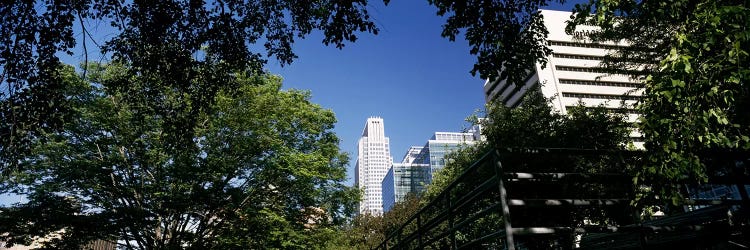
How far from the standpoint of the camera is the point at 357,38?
6504 millimetres

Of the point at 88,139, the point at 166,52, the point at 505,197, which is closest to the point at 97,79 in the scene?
the point at 88,139

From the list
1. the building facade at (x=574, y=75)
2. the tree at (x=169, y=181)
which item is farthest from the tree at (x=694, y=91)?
the building facade at (x=574, y=75)

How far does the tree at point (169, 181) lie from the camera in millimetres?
15867

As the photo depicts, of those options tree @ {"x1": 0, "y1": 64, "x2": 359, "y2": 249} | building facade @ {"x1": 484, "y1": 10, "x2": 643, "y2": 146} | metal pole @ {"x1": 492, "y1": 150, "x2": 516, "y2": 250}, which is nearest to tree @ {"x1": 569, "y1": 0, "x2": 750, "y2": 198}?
metal pole @ {"x1": 492, "y1": 150, "x2": 516, "y2": 250}

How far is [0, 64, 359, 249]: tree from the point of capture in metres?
15.9

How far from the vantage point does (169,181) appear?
16609 mm

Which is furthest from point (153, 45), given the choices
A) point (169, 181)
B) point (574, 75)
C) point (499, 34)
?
point (574, 75)

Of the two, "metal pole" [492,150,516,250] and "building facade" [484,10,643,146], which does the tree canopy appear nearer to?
"metal pole" [492,150,516,250]

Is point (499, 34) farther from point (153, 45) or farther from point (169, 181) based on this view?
point (169, 181)

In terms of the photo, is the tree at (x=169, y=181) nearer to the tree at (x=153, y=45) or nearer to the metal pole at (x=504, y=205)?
the tree at (x=153, y=45)

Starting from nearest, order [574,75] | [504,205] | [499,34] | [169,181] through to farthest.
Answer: [504,205] < [499,34] < [169,181] < [574,75]

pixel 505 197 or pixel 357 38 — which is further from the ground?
pixel 357 38

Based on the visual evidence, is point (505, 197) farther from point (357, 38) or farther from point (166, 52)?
point (166, 52)

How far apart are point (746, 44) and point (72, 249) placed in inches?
767
